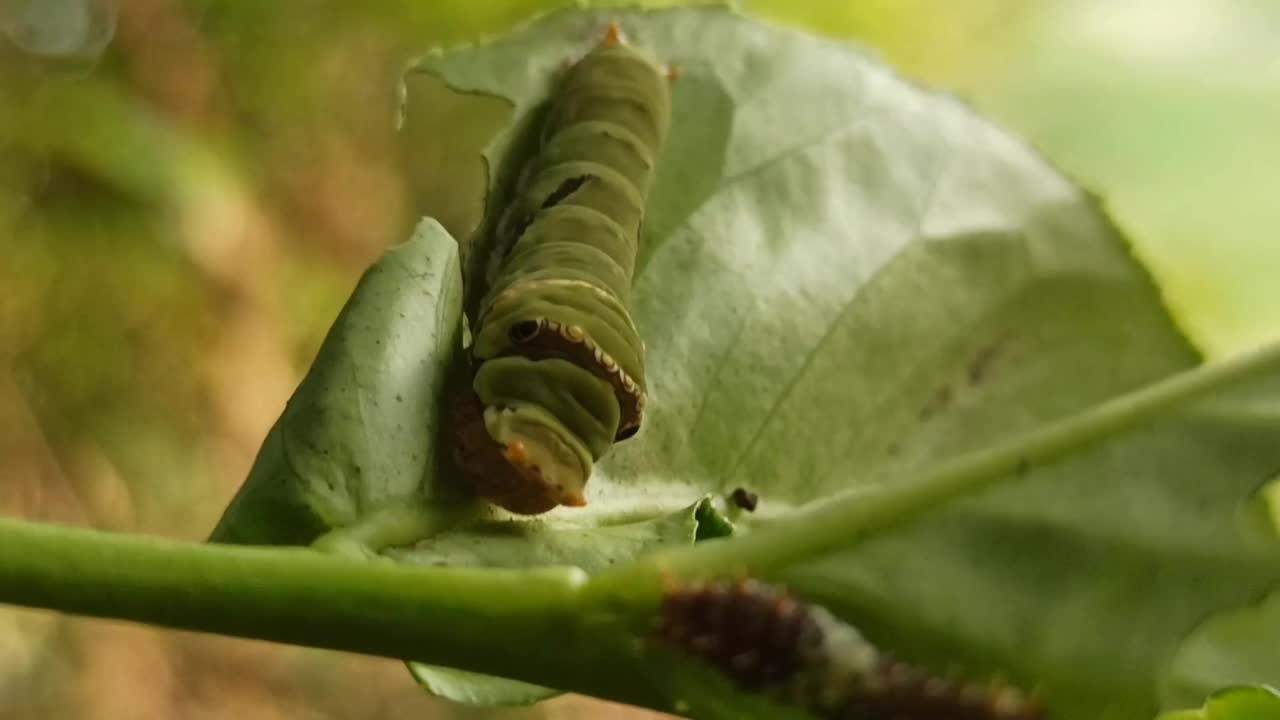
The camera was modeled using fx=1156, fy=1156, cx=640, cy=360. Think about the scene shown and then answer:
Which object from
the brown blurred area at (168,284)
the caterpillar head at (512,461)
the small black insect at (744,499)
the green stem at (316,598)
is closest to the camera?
the green stem at (316,598)

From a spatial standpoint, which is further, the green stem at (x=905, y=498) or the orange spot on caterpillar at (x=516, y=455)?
the orange spot on caterpillar at (x=516, y=455)

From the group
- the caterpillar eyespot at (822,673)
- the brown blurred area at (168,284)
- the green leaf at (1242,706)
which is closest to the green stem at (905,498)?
the caterpillar eyespot at (822,673)

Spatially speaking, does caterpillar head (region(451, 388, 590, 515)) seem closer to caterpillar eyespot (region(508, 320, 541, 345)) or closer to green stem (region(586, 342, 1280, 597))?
caterpillar eyespot (region(508, 320, 541, 345))

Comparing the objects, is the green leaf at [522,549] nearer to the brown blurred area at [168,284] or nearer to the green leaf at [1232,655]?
the green leaf at [1232,655]

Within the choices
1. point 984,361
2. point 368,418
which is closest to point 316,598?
point 368,418

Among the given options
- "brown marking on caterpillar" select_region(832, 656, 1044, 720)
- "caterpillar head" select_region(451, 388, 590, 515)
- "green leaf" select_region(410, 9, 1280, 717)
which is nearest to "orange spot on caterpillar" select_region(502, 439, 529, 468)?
"caterpillar head" select_region(451, 388, 590, 515)
